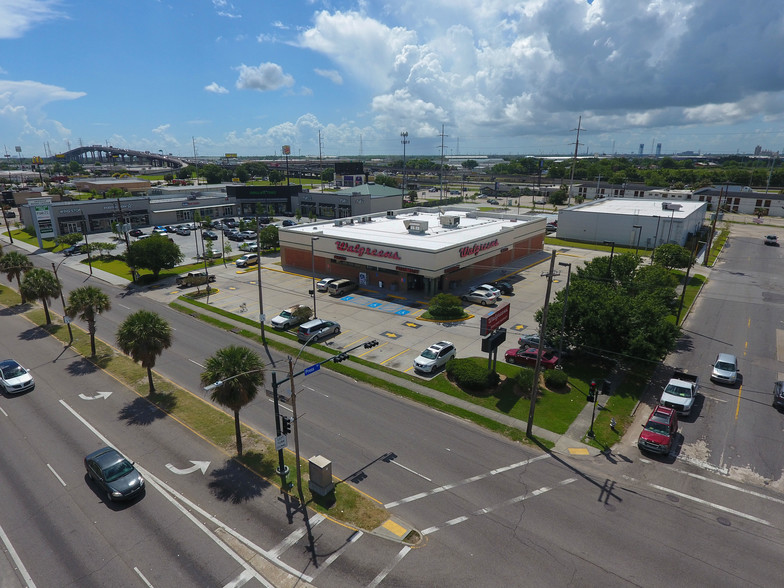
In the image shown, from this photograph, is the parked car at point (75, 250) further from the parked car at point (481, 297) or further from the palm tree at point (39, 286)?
the parked car at point (481, 297)

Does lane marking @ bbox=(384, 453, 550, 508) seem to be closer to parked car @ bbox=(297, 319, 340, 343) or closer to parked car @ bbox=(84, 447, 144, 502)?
parked car @ bbox=(84, 447, 144, 502)

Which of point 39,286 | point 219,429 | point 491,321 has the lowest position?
point 219,429

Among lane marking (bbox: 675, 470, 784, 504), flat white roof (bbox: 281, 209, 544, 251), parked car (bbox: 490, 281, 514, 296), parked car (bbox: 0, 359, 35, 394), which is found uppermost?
flat white roof (bbox: 281, 209, 544, 251)

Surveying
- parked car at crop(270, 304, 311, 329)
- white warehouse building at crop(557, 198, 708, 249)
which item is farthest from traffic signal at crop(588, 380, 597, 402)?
white warehouse building at crop(557, 198, 708, 249)

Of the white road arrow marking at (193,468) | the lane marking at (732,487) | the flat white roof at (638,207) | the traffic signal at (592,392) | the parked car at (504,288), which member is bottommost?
the lane marking at (732,487)

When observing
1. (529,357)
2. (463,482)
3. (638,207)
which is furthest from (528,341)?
(638,207)

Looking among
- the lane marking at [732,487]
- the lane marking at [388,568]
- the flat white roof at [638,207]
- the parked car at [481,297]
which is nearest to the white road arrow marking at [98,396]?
the lane marking at [388,568]

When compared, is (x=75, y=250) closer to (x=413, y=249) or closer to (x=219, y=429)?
(x=413, y=249)
